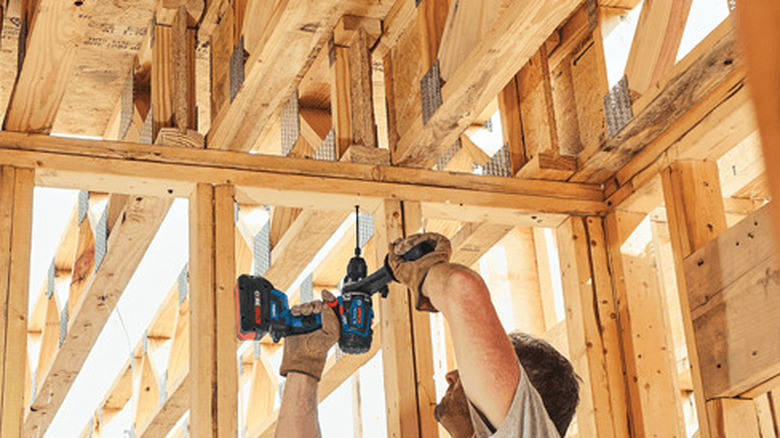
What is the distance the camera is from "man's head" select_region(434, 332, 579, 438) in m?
2.66

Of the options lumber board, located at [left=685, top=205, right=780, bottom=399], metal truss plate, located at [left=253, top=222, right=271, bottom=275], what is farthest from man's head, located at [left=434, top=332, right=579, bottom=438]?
metal truss plate, located at [left=253, top=222, right=271, bottom=275]

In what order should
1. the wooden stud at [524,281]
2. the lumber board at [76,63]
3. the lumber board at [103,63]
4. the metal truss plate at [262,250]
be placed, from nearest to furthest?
the lumber board at [76,63] → the lumber board at [103,63] → the metal truss plate at [262,250] → the wooden stud at [524,281]

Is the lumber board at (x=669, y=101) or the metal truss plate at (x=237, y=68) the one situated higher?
the metal truss plate at (x=237, y=68)

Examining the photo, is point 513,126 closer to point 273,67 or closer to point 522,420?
point 273,67

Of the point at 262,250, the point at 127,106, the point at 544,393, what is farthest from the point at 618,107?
the point at 127,106

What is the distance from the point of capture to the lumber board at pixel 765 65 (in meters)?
0.44

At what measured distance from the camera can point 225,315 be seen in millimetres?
3291

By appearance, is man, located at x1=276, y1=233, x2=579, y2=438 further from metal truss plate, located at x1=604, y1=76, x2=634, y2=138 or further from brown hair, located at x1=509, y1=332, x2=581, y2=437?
metal truss plate, located at x1=604, y1=76, x2=634, y2=138

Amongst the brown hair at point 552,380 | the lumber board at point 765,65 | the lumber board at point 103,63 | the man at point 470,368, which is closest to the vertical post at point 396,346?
the man at point 470,368

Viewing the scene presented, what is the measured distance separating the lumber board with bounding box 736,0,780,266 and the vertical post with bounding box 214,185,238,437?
2.85 metres

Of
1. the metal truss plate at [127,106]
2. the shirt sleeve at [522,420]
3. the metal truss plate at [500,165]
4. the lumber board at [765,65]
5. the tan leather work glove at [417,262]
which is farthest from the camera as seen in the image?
the metal truss plate at [127,106]

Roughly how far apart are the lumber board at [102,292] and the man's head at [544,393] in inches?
64.5

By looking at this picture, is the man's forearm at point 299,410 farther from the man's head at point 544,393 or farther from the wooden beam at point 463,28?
the wooden beam at point 463,28

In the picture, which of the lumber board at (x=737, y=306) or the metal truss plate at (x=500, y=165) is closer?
the lumber board at (x=737, y=306)
